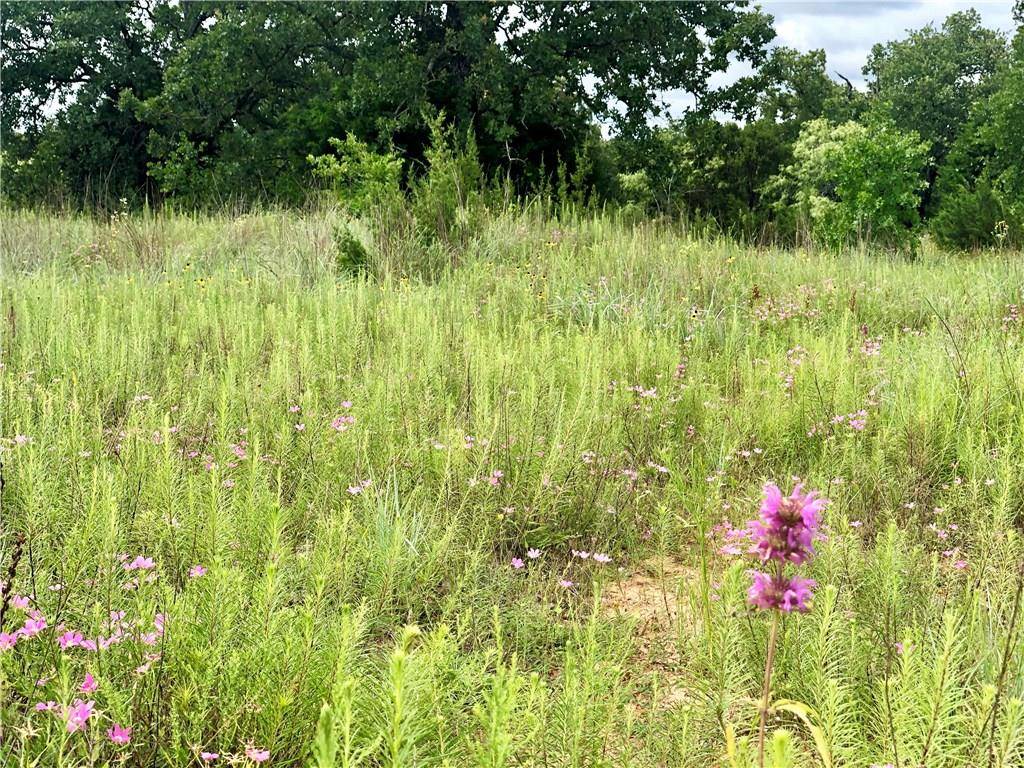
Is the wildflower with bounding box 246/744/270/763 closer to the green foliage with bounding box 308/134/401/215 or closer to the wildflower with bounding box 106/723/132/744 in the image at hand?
the wildflower with bounding box 106/723/132/744

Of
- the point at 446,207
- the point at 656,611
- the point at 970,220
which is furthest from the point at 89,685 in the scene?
the point at 970,220

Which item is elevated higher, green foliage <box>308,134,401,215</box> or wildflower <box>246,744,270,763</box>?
green foliage <box>308,134,401,215</box>

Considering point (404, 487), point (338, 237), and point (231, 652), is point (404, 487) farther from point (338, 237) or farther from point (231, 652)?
point (338, 237)

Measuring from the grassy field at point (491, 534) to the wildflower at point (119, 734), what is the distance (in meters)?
0.02

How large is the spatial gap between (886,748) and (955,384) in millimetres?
2582

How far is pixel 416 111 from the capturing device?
58.6 feet

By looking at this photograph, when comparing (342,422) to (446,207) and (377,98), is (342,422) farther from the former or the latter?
(377,98)

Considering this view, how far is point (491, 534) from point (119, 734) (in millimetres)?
1435

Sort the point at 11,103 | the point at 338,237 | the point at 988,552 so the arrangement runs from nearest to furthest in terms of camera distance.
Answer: the point at 988,552, the point at 338,237, the point at 11,103

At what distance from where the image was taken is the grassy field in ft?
5.63

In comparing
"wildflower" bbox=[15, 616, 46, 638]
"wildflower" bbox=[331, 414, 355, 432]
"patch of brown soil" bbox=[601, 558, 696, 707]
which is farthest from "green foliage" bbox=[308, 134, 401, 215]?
"wildflower" bbox=[15, 616, 46, 638]

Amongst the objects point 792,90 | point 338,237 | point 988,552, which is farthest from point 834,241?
point 792,90

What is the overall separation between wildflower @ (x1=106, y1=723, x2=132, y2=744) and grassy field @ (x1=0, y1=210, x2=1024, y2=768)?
2 centimetres

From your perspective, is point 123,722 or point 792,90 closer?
point 123,722
